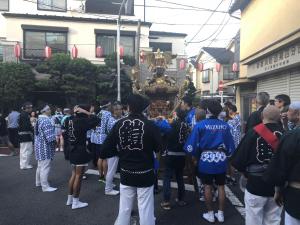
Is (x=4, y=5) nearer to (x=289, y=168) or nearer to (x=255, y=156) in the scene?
(x=255, y=156)

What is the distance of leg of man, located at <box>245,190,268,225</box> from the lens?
3.63 meters

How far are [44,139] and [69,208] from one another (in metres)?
1.79

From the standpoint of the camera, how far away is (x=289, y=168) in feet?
9.15

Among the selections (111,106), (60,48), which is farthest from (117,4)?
(111,106)

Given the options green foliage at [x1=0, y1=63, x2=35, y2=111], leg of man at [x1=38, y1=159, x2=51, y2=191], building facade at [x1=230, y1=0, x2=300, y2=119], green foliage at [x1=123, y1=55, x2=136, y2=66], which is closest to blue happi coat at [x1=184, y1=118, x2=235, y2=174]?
leg of man at [x1=38, y1=159, x2=51, y2=191]

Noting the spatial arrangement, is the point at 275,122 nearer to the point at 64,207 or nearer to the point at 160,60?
the point at 64,207

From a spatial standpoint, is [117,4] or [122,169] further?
[117,4]

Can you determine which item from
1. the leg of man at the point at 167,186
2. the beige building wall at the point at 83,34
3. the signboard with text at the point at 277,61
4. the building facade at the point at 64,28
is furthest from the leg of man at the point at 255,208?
the beige building wall at the point at 83,34

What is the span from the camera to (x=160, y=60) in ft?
42.2

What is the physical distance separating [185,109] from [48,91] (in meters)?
16.3

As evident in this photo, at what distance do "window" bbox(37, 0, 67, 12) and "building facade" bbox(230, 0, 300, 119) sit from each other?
1515 centimetres

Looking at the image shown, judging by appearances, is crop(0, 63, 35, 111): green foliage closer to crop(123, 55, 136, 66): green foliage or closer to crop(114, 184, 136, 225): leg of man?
crop(123, 55, 136, 66): green foliage

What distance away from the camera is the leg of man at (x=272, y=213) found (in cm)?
367

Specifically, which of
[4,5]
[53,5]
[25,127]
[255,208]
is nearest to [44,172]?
[25,127]
